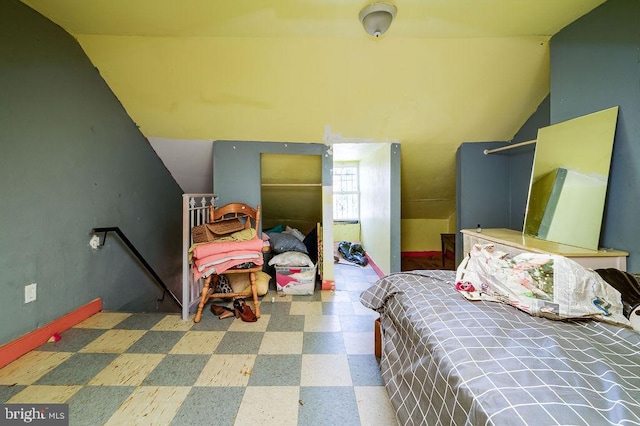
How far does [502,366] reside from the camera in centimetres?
72

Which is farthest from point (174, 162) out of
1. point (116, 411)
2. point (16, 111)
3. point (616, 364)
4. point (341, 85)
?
point (616, 364)

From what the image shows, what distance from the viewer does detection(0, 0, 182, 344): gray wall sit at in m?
1.58

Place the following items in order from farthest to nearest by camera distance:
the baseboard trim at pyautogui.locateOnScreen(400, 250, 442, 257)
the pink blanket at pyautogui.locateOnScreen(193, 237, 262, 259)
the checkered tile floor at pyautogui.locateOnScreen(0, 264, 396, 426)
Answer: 1. the baseboard trim at pyautogui.locateOnScreen(400, 250, 442, 257)
2. the pink blanket at pyautogui.locateOnScreen(193, 237, 262, 259)
3. the checkered tile floor at pyautogui.locateOnScreen(0, 264, 396, 426)

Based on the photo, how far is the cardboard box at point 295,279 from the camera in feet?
8.83

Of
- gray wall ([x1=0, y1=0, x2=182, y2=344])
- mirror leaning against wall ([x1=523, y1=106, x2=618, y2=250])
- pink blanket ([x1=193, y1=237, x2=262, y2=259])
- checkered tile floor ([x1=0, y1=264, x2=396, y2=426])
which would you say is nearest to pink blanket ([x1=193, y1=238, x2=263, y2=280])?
pink blanket ([x1=193, y1=237, x2=262, y2=259])

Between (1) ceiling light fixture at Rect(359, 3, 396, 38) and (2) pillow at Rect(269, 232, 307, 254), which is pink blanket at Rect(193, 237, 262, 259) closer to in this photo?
(2) pillow at Rect(269, 232, 307, 254)

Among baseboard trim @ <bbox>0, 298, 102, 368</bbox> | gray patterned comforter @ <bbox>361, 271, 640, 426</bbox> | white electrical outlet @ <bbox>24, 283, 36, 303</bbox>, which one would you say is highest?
gray patterned comforter @ <bbox>361, 271, 640, 426</bbox>

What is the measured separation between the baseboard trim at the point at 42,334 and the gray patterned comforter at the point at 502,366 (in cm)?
217

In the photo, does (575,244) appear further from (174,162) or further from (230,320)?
(174,162)

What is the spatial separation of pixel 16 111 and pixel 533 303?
2978 millimetres

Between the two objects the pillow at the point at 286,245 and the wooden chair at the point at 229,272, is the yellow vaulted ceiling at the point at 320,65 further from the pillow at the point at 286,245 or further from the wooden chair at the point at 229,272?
the pillow at the point at 286,245

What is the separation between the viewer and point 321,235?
9.96 ft

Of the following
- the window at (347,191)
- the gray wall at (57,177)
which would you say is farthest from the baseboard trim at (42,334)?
the window at (347,191)

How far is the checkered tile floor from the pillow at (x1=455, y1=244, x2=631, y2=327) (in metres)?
0.74
